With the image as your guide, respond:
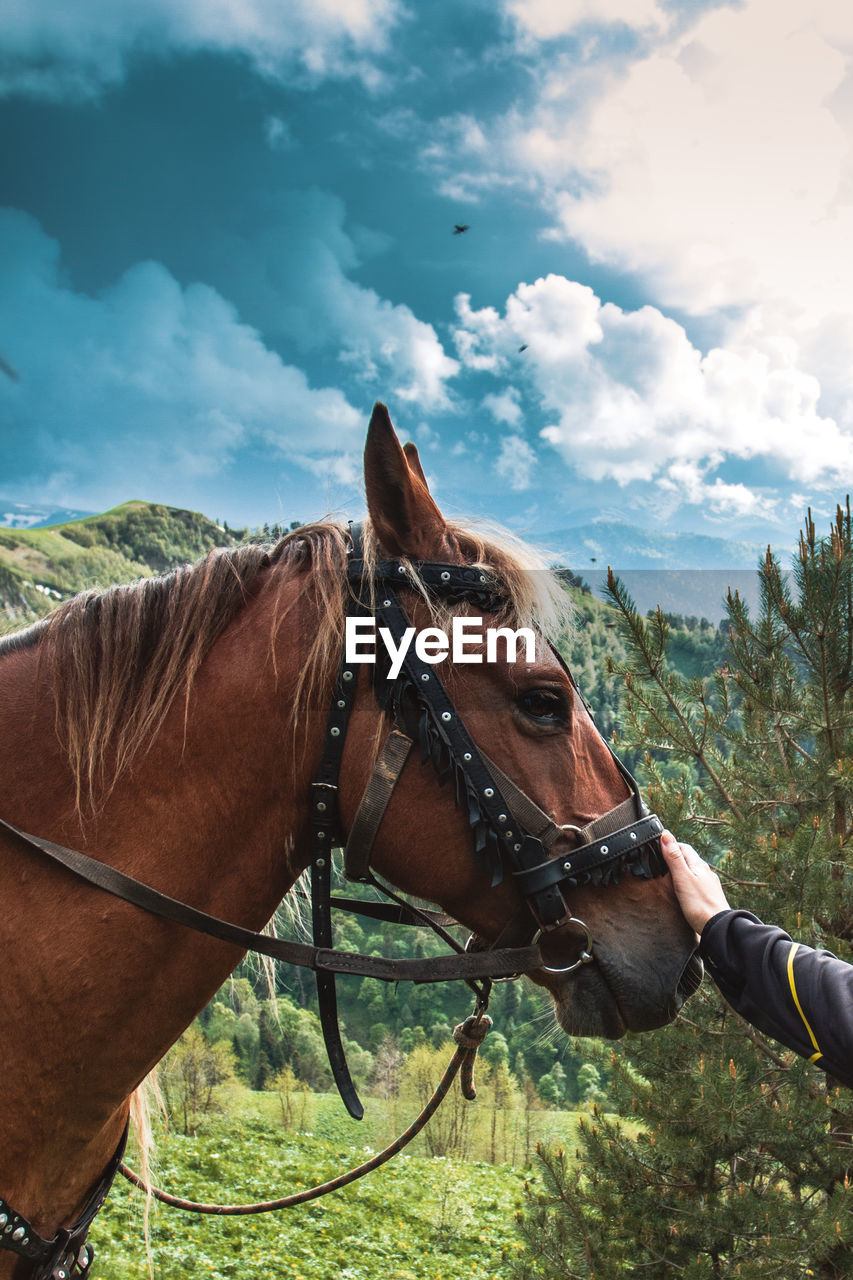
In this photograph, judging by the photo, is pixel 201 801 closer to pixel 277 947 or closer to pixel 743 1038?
pixel 277 947

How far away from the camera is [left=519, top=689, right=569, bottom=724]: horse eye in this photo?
194cm

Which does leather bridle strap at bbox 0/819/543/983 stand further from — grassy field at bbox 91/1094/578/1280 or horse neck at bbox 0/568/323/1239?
grassy field at bbox 91/1094/578/1280

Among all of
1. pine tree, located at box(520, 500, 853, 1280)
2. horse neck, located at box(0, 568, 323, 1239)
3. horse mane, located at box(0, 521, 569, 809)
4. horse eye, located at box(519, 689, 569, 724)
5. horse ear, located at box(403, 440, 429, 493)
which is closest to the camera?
horse neck, located at box(0, 568, 323, 1239)

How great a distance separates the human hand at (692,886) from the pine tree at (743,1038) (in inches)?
95.0

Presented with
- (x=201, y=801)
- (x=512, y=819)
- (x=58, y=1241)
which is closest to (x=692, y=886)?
(x=512, y=819)

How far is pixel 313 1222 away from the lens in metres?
17.2

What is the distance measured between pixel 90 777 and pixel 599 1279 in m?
5.02

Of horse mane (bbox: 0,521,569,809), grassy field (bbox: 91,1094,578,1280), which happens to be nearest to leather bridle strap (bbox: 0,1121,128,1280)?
horse mane (bbox: 0,521,569,809)

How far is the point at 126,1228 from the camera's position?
13352mm

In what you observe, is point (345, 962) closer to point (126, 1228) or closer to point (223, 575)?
point (223, 575)

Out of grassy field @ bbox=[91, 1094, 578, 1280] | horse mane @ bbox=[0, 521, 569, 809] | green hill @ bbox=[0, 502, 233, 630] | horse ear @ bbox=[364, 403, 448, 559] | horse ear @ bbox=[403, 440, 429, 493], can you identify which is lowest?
grassy field @ bbox=[91, 1094, 578, 1280]

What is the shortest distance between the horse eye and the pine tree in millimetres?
2853

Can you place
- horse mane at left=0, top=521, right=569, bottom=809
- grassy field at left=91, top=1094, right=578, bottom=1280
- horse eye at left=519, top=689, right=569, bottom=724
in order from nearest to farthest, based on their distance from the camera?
1. horse mane at left=0, top=521, right=569, bottom=809
2. horse eye at left=519, top=689, right=569, bottom=724
3. grassy field at left=91, top=1094, right=578, bottom=1280

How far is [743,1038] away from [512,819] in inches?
152
